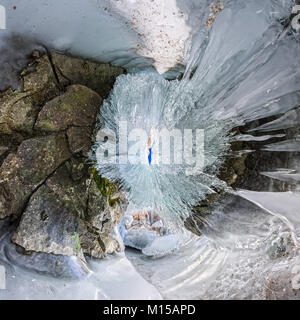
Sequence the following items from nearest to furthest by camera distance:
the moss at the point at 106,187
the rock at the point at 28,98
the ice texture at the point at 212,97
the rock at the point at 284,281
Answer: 1. the ice texture at the point at 212,97
2. the rock at the point at 28,98
3. the moss at the point at 106,187
4. the rock at the point at 284,281

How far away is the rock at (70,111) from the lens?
2133mm

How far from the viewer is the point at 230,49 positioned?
2.02m

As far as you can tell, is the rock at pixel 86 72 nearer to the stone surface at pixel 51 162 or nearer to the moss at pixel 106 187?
the stone surface at pixel 51 162

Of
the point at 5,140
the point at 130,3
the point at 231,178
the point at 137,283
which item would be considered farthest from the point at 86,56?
the point at 137,283

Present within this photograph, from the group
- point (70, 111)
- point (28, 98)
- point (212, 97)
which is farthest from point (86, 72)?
point (212, 97)

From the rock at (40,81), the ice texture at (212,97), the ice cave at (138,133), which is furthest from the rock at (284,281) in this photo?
the rock at (40,81)

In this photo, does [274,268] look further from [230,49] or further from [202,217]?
[230,49]

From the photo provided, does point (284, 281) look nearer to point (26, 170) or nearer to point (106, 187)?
point (106, 187)

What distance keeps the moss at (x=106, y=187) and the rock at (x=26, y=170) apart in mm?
262

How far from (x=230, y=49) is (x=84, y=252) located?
162 cm

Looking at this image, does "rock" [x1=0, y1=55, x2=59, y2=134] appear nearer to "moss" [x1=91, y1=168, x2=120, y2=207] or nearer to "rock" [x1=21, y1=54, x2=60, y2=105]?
"rock" [x1=21, y1=54, x2=60, y2=105]

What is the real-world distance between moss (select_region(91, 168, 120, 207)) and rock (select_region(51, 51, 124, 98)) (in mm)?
558

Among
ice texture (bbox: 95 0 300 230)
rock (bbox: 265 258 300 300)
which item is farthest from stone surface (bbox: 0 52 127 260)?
rock (bbox: 265 258 300 300)

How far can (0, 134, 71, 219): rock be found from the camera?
6.86 feet
